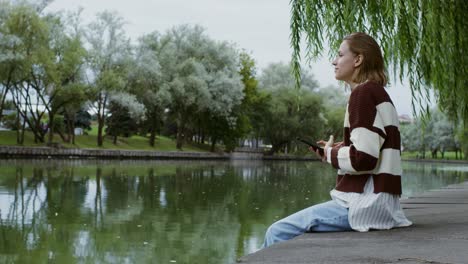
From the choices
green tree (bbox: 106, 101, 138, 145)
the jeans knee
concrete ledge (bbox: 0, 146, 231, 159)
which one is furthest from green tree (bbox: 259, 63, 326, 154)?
the jeans knee

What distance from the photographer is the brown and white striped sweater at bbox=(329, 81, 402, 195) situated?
2814mm

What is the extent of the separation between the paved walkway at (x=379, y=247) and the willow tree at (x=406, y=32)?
1478mm

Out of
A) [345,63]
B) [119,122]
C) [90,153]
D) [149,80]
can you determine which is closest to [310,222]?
[345,63]

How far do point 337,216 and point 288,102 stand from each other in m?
50.4

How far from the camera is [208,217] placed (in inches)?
415

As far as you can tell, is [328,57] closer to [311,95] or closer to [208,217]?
[208,217]

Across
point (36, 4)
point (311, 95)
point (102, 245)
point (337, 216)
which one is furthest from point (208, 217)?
point (311, 95)

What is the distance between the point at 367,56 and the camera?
9.87ft

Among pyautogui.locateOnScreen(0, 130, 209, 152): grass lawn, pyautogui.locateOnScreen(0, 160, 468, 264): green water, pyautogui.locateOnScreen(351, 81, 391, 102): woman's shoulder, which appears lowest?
pyautogui.locateOnScreen(0, 160, 468, 264): green water

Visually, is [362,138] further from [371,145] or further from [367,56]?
[367,56]

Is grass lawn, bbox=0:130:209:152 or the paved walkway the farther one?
grass lawn, bbox=0:130:209:152

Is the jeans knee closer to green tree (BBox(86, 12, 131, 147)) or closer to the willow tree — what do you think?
the willow tree

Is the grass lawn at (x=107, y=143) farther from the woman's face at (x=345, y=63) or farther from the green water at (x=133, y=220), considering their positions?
the woman's face at (x=345, y=63)

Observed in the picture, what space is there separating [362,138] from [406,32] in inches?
71.0
